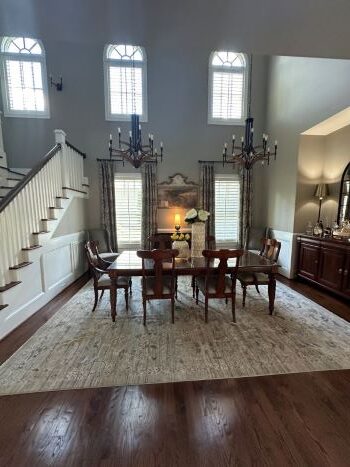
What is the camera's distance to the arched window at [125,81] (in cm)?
568

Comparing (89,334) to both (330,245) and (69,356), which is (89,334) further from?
(330,245)

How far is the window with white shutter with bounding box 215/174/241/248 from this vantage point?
618 cm

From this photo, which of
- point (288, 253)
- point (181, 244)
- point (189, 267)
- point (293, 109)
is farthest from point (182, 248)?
point (293, 109)

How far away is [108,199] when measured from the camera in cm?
586

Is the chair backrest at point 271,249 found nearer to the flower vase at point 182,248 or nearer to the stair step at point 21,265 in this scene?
the flower vase at point 182,248

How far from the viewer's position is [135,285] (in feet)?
15.0

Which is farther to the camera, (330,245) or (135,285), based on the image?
(135,285)

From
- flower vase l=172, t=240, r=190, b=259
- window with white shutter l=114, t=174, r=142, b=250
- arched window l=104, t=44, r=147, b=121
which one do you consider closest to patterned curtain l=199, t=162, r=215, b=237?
window with white shutter l=114, t=174, r=142, b=250

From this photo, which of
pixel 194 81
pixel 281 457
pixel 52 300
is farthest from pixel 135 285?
pixel 194 81

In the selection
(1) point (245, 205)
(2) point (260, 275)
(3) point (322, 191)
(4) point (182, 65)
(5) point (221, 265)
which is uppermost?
(4) point (182, 65)

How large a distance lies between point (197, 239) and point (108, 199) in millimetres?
3154

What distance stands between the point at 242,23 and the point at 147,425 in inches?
130

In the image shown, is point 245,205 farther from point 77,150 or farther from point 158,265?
point 77,150

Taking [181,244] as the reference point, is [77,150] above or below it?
above
